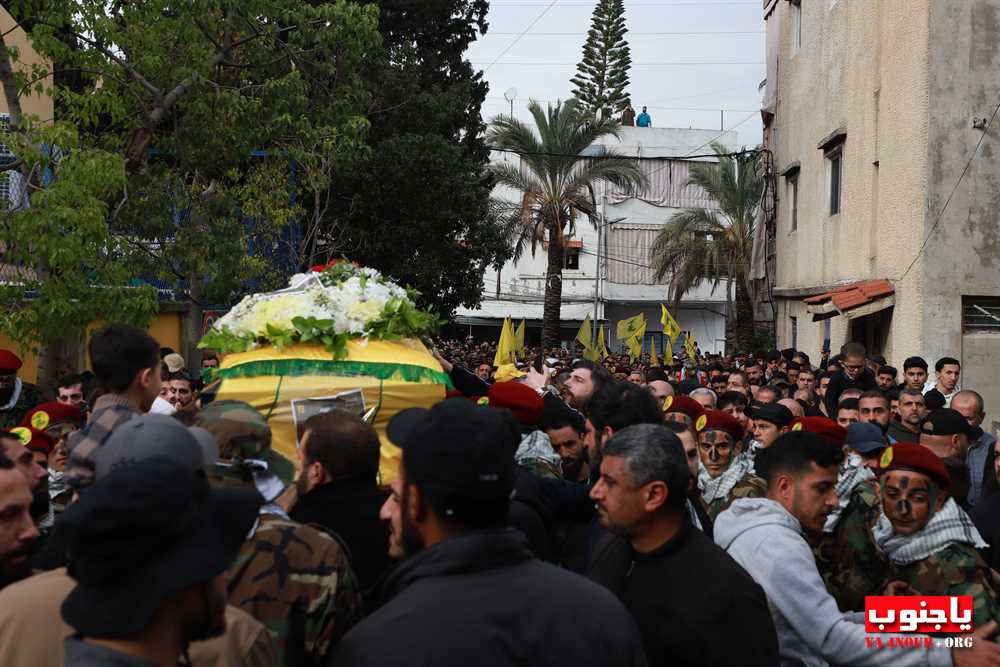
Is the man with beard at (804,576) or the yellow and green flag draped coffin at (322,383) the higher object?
the yellow and green flag draped coffin at (322,383)

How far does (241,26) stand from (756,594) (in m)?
10.8

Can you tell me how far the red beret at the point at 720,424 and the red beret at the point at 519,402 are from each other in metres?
1.85

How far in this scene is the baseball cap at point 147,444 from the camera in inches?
106

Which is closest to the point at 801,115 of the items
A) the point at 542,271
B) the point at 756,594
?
the point at 756,594

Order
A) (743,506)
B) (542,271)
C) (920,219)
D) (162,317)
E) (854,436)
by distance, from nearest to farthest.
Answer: (743,506) → (854,436) → (920,219) → (162,317) → (542,271)

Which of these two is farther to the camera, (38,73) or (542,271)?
Answer: (542,271)

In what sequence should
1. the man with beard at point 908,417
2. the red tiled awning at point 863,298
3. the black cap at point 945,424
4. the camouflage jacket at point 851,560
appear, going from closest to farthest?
the camouflage jacket at point 851,560 < the black cap at point 945,424 < the man with beard at point 908,417 < the red tiled awning at point 863,298

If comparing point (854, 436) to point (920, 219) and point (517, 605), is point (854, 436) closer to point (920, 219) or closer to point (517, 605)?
point (517, 605)

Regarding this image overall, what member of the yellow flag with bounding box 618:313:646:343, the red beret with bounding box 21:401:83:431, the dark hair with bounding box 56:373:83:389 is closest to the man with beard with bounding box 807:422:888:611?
the red beret with bounding box 21:401:83:431

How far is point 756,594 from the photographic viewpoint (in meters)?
3.32

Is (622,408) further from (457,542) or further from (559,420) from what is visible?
(457,542)

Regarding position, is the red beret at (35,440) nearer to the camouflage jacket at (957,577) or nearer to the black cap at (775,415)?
the camouflage jacket at (957,577)

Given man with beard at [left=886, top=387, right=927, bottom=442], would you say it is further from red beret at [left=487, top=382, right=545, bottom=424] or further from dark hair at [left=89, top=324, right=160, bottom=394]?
dark hair at [left=89, top=324, right=160, bottom=394]

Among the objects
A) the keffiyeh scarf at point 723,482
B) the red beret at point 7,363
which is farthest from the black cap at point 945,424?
the red beret at point 7,363
